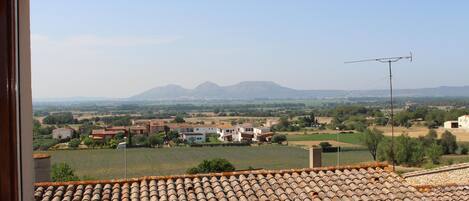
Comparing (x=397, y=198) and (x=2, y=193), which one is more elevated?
(x=2, y=193)

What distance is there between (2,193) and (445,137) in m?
25.2

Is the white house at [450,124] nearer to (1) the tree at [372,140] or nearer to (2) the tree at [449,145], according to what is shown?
(2) the tree at [449,145]

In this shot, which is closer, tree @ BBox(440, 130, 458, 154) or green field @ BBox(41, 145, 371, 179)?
green field @ BBox(41, 145, 371, 179)

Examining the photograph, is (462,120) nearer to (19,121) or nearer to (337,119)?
(337,119)

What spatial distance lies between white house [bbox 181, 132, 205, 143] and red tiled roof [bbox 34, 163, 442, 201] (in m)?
22.1

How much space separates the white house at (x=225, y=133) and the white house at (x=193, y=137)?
48.8 inches

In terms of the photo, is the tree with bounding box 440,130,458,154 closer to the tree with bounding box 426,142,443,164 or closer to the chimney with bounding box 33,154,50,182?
the tree with bounding box 426,142,443,164

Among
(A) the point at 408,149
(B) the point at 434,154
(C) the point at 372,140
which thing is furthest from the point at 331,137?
(B) the point at 434,154

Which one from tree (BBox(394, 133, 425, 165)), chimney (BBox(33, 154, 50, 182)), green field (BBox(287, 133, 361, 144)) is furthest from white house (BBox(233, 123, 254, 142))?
chimney (BBox(33, 154, 50, 182))

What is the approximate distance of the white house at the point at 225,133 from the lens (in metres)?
28.8

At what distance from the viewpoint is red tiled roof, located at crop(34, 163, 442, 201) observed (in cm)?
419

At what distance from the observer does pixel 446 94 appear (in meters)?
57.3

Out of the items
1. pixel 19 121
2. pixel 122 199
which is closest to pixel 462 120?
pixel 122 199

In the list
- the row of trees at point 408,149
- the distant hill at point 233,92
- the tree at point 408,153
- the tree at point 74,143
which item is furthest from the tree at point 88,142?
the distant hill at point 233,92
